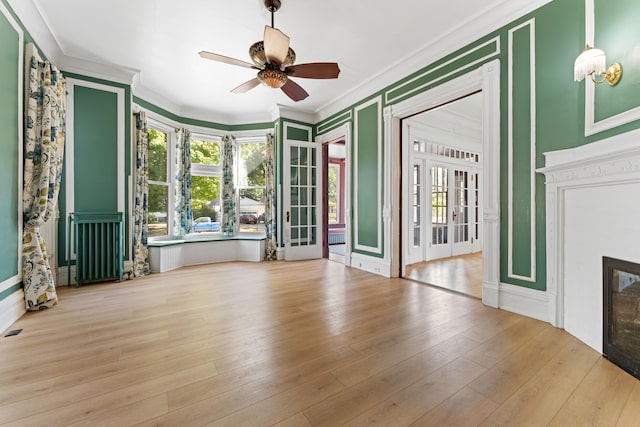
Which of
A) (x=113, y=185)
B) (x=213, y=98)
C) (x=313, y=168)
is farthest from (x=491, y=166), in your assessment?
(x=113, y=185)

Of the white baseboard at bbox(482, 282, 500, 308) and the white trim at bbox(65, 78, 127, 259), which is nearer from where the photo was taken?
the white baseboard at bbox(482, 282, 500, 308)

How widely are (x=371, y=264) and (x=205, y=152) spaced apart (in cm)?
422

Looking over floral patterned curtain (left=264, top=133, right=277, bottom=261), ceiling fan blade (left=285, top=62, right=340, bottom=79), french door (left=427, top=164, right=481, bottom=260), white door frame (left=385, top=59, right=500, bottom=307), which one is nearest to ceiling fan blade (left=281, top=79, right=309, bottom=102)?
ceiling fan blade (left=285, top=62, right=340, bottom=79)

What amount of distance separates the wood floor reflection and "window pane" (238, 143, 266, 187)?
3716mm

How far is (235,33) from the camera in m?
3.10

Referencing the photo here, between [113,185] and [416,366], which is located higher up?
[113,185]

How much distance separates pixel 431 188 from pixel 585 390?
4514 millimetres

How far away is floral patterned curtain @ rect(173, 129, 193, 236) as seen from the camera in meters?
5.32

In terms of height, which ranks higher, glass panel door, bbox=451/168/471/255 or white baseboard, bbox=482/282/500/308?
glass panel door, bbox=451/168/471/255

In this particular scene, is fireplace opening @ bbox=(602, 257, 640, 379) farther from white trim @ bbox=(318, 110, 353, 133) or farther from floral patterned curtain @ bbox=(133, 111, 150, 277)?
floral patterned curtain @ bbox=(133, 111, 150, 277)

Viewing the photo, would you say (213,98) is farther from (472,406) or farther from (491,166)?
(472,406)

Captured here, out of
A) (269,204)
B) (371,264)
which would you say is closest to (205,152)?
(269,204)

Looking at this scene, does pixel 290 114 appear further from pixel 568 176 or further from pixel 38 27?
pixel 568 176

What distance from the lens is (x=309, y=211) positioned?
5.89 meters
